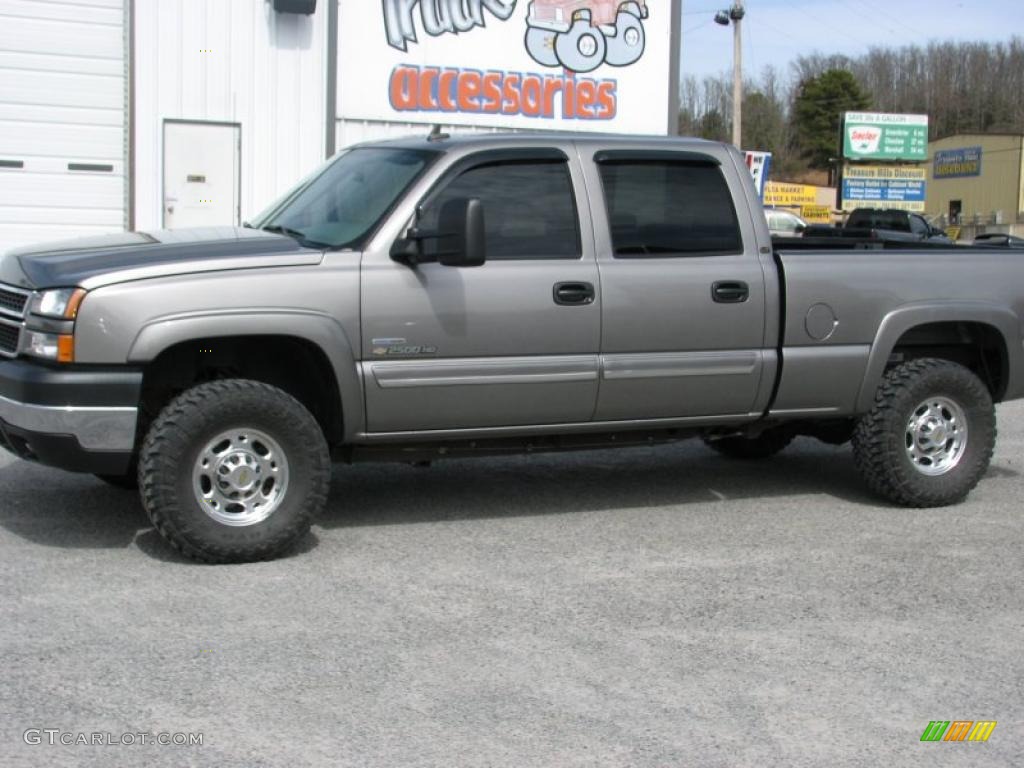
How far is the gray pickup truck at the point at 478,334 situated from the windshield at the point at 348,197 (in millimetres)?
17

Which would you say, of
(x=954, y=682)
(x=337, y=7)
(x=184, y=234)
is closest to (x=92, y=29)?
(x=337, y=7)

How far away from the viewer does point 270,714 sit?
13.7 ft

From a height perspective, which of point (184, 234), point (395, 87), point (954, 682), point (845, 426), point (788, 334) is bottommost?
point (954, 682)

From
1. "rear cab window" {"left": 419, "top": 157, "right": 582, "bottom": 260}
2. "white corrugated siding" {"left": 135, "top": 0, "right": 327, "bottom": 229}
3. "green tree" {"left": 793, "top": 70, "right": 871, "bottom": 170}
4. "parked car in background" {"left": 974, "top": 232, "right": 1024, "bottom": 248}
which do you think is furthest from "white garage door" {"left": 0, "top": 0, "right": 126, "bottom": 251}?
A: "green tree" {"left": 793, "top": 70, "right": 871, "bottom": 170}

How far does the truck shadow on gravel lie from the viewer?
21.1ft

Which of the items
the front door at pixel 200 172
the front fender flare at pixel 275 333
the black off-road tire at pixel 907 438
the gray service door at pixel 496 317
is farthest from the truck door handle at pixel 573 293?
the front door at pixel 200 172

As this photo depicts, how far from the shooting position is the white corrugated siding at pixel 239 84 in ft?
54.5

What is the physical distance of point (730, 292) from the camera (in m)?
6.74

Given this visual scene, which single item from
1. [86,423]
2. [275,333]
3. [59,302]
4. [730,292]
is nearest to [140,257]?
[59,302]

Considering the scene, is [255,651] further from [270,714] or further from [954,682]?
[954,682]

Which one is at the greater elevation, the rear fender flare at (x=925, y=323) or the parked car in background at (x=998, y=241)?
the parked car in background at (x=998, y=241)

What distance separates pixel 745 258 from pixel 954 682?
9.09ft

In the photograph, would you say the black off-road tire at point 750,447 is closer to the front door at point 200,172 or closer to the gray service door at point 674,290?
the gray service door at point 674,290

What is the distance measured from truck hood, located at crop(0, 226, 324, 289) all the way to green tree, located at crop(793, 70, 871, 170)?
89185 millimetres
